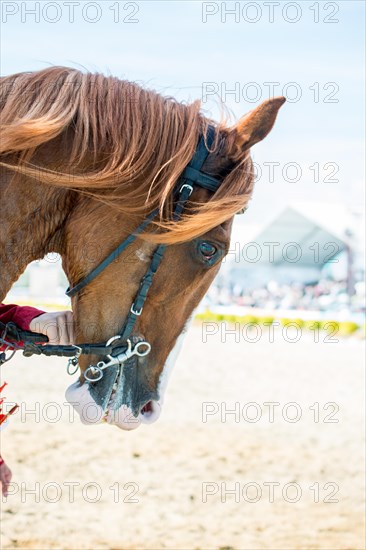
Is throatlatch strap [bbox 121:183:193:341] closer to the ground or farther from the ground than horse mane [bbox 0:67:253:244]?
closer to the ground

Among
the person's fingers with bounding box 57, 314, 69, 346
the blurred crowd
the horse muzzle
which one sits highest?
the person's fingers with bounding box 57, 314, 69, 346

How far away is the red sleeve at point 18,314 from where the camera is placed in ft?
9.05

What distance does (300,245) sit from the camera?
42.0m

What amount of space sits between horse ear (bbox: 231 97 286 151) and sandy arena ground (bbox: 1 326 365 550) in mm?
3867

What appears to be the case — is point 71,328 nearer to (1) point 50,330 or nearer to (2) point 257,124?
(1) point 50,330

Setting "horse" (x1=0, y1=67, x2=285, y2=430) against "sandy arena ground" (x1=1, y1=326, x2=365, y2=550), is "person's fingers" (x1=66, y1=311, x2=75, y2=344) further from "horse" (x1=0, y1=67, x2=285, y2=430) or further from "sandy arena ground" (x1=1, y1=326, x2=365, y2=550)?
"sandy arena ground" (x1=1, y1=326, x2=365, y2=550)

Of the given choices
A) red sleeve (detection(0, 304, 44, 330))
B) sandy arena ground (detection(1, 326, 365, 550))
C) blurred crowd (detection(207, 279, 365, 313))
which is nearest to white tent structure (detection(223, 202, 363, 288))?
blurred crowd (detection(207, 279, 365, 313))

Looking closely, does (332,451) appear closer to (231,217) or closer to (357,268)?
(231,217)

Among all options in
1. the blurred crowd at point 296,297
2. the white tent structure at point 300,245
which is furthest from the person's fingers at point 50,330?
the white tent structure at point 300,245

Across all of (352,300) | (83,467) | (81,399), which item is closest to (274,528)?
(83,467)

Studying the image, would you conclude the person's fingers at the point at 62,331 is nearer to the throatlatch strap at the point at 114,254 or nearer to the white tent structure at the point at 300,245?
the throatlatch strap at the point at 114,254

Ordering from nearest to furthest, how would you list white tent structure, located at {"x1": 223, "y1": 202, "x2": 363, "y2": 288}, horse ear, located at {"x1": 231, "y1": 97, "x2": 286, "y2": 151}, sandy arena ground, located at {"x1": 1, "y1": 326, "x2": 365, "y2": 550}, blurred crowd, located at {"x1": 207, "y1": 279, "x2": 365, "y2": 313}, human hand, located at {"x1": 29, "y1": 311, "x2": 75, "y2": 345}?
1. horse ear, located at {"x1": 231, "y1": 97, "x2": 286, "y2": 151}
2. human hand, located at {"x1": 29, "y1": 311, "x2": 75, "y2": 345}
3. sandy arena ground, located at {"x1": 1, "y1": 326, "x2": 365, "y2": 550}
4. blurred crowd, located at {"x1": 207, "y1": 279, "x2": 365, "y2": 313}
5. white tent structure, located at {"x1": 223, "y1": 202, "x2": 363, "y2": 288}

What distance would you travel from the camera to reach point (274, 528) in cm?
606

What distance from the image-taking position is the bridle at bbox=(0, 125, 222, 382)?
255 centimetres
